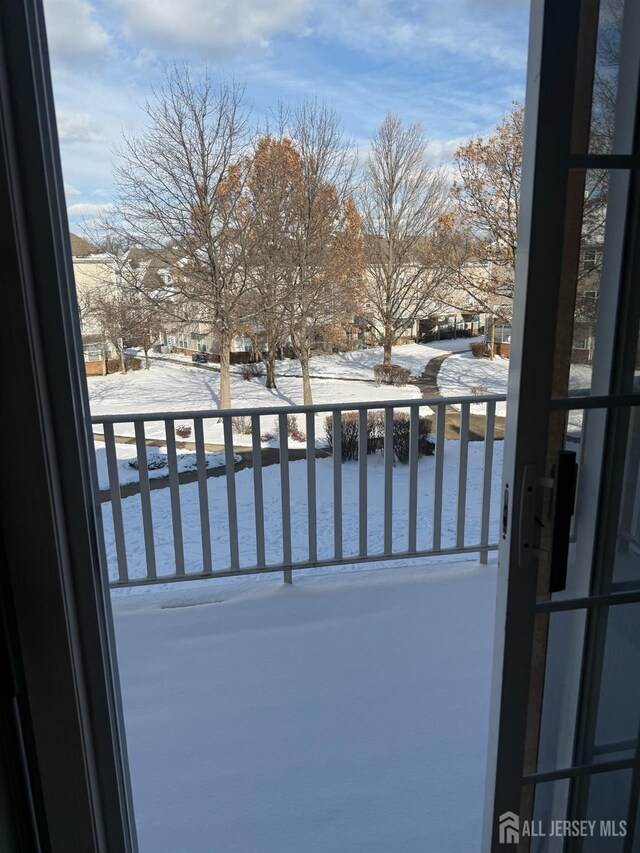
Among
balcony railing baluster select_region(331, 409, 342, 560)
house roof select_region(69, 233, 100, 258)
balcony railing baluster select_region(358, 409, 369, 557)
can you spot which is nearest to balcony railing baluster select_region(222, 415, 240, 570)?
balcony railing baluster select_region(331, 409, 342, 560)

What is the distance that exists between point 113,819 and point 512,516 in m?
Answer: 0.92

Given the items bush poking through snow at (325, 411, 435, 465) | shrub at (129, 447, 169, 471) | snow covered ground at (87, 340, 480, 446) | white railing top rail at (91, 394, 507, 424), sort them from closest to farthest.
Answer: white railing top rail at (91, 394, 507, 424), bush poking through snow at (325, 411, 435, 465), shrub at (129, 447, 169, 471), snow covered ground at (87, 340, 480, 446)

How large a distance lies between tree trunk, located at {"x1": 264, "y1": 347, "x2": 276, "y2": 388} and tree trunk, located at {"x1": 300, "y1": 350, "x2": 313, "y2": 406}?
0.52 metres

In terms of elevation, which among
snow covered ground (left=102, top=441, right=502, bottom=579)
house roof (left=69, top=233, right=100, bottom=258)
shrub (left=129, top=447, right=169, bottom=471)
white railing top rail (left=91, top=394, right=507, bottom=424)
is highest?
house roof (left=69, top=233, right=100, bottom=258)

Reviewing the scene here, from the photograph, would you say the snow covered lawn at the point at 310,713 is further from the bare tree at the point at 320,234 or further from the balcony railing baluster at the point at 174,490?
the bare tree at the point at 320,234

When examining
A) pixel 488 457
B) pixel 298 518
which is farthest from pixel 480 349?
pixel 488 457

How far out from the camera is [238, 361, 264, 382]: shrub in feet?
33.4

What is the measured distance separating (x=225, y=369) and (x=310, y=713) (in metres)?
8.20

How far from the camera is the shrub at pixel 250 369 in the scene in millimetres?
10172

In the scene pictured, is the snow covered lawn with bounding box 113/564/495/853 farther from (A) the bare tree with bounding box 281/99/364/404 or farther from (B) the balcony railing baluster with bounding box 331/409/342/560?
(A) the bare tree with bounding box 281/99/364/404

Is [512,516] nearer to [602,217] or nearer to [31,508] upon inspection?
[602,217]

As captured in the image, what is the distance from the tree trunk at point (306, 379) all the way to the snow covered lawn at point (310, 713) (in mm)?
7054

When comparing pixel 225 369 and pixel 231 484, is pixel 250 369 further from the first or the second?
pixel 231 484

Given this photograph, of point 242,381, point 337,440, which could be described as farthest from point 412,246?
point 337,440
